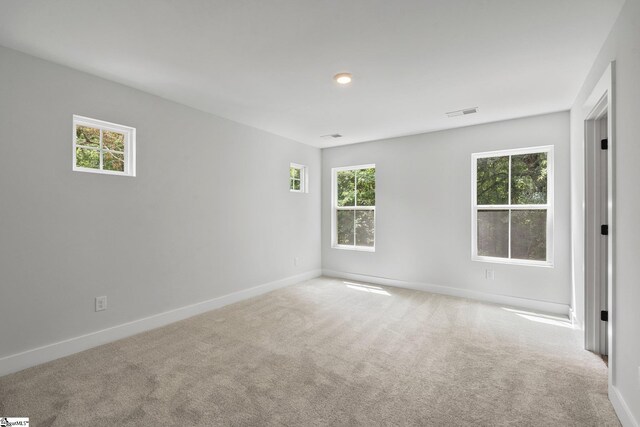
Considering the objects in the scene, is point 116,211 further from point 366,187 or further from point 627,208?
point 627,208

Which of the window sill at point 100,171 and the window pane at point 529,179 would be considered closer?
the window sill at point 100,171

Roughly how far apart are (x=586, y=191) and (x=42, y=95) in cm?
481

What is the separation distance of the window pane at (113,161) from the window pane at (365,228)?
3765 millimetres

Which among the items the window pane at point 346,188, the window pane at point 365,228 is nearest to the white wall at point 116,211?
the window pane at point 346,188

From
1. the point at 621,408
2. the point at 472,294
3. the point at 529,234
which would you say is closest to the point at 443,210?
the point at 529,234

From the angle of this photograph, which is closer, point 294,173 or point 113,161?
point 113,161

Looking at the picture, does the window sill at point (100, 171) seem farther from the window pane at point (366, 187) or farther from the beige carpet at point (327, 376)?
the window pane at point (366, 187)

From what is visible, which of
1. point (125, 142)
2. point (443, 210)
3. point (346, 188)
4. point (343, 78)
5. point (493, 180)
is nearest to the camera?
point (343, 78)

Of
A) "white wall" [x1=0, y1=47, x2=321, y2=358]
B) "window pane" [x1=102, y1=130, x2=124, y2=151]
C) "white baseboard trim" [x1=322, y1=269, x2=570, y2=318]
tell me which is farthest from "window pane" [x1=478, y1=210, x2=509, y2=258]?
"window pane" [x1=102, y1=130, x2=124, y2=151]

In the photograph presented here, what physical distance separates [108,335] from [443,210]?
446 cm

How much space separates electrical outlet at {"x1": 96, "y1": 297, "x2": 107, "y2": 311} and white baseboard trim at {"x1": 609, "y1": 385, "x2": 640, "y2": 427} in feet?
13.1

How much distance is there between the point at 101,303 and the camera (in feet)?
9.54

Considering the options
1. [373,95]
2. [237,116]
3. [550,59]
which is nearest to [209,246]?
[237,116]

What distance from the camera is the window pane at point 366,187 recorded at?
5.43 m
